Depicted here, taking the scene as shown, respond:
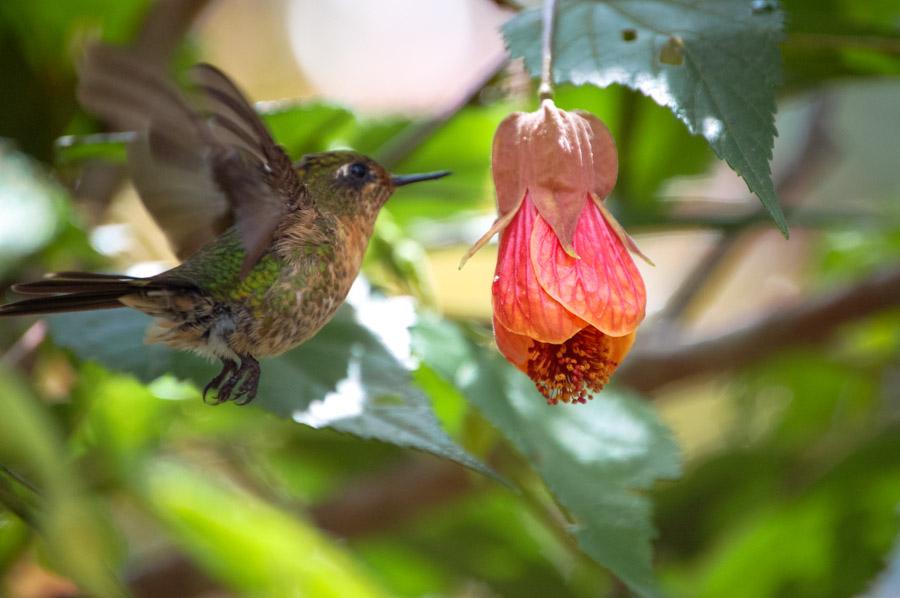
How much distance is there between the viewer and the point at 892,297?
1011 mm

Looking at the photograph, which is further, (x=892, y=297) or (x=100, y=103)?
(x=892, y=297)

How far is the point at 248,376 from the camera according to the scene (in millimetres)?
607

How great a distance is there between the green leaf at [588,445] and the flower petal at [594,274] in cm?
12

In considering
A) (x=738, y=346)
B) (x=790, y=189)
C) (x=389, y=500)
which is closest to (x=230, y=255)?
(x=389, y=500)

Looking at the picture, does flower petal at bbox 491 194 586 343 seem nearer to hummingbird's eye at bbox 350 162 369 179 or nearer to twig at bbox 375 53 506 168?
hummingbird's eye at bbox 350 162 369 179

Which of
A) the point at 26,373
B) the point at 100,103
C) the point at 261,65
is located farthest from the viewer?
the point at 261,65

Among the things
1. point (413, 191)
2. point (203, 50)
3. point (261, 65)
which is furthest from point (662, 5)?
point (261, 65)

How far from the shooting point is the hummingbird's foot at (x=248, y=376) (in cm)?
60

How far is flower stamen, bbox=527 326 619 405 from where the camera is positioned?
583 millimetres

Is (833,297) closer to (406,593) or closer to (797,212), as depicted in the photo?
(797,212)

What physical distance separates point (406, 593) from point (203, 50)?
0.69m

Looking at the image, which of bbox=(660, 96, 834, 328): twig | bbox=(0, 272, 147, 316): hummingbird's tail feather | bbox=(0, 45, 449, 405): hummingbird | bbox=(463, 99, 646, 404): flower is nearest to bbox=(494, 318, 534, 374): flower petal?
bbox=(463, 99, 646, 404): flower

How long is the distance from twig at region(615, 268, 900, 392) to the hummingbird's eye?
47 cm

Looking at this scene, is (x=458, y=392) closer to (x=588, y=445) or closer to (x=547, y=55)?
(x=588, y=445)
